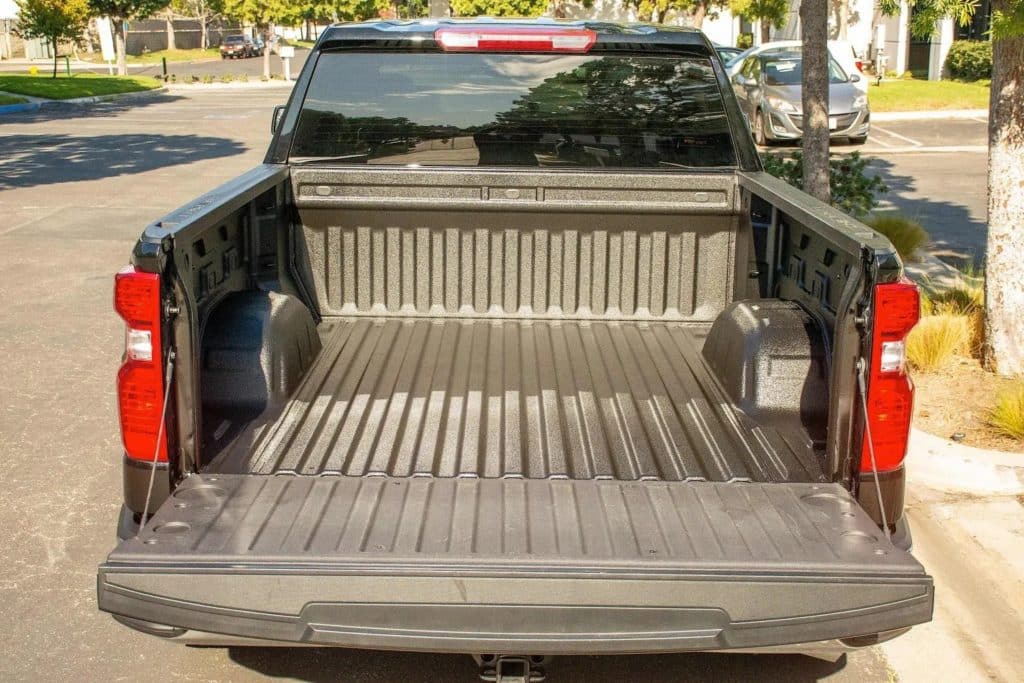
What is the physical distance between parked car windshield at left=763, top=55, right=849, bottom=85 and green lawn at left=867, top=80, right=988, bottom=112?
18.5 feet

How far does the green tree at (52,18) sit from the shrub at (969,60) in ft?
91.0

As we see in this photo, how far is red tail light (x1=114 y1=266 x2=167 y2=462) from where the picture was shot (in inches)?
127

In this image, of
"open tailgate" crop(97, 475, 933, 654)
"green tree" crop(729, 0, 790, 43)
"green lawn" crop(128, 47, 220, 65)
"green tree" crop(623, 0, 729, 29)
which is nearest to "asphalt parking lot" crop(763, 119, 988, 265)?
"green tree" crop(729, 0, 790, 43)

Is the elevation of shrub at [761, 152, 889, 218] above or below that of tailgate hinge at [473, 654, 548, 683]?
above

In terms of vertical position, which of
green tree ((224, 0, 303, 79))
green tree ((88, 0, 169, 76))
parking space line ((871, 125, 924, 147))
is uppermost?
green tree ((224, 0, 303, 79))

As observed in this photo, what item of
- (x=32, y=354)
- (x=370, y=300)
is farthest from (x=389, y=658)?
(x=32, y=354)

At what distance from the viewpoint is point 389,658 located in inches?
164

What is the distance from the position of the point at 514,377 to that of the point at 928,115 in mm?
23427

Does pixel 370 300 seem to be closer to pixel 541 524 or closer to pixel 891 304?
pixel 541 524

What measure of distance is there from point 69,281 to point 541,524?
7.81m

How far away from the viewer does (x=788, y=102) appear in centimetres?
1984

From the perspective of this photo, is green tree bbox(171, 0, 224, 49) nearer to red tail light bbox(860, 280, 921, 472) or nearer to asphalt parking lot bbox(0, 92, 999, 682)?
asphalt parking lot bbox(0, 92, 999, 682)

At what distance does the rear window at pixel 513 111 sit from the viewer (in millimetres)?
4973

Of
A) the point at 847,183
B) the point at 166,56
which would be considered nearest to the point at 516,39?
the point at 847,183
